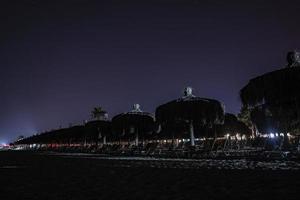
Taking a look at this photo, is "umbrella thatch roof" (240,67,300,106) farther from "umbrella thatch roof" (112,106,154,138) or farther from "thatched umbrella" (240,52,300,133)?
"umbrella thatch roof" (112,106,154,138)

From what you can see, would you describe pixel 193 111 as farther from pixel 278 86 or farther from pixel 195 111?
pixel 278 86

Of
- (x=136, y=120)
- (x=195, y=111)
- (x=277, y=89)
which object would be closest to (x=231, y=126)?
(x=136, y=120)

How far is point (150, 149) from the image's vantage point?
25.2 metres

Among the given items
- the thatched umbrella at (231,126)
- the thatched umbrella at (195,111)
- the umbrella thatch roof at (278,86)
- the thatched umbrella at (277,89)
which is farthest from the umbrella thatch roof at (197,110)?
the thatched umbrella at (231,126)

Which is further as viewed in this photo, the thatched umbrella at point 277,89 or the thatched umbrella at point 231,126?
the thatched umbrella at point 231,126

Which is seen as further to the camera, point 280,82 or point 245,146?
point 245,146

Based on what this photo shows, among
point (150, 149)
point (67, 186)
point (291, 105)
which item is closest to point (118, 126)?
point (150, 149)

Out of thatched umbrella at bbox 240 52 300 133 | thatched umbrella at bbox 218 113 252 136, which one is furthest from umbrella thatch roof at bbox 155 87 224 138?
thatched umbrella at bbox 218 113 252 136

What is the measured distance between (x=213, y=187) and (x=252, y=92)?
7522 millimetres

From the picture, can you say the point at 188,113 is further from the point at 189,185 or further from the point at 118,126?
the point at 189,185

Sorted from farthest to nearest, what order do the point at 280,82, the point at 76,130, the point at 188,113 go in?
the point at 76,130, the point at 188,113, the point at 280,82

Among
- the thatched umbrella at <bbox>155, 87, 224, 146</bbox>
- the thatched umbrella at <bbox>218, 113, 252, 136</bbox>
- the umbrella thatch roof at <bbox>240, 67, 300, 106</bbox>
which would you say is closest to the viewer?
the umbrella thatch roof at <bbox>240, 67, 300, 106</bbox>

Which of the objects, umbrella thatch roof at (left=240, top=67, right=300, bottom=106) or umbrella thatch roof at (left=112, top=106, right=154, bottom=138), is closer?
umbrella thatch roof at (left=240, top=67, right=300, bottom=106)

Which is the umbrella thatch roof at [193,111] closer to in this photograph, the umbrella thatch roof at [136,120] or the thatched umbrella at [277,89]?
the thatched umbrella at [277,89]
